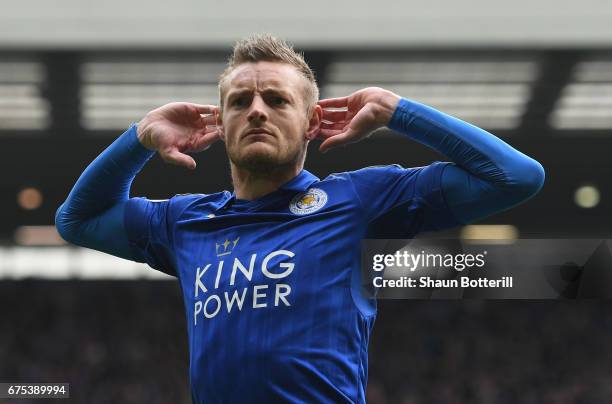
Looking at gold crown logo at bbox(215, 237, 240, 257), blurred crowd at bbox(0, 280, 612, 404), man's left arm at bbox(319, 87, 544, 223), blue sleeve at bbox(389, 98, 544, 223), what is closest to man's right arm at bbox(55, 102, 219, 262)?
gold crown logo at bbox(215, 237, 240, 257)

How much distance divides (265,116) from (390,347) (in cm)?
1418

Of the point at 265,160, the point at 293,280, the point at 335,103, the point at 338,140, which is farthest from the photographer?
the point at 335,103

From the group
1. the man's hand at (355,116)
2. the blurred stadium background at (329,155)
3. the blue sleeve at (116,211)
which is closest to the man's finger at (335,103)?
the man's hand at (355,116)

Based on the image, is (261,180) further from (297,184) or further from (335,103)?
(335,103)

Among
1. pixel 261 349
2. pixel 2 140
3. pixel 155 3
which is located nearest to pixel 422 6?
pixel 155 3

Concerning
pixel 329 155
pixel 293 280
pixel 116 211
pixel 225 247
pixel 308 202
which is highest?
pixel 329 155

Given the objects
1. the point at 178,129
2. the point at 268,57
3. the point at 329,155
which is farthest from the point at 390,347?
the point at 268,57

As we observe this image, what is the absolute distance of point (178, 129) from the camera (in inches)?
115

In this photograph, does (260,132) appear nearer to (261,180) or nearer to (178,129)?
(261,180)

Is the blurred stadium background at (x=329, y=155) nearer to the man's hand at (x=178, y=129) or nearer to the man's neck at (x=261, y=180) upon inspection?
the man's hand at (x=178, y=129)

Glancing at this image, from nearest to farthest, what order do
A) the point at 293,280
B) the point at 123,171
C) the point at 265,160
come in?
the point at 293,280 < the point at 265,160 < the point at 123,171

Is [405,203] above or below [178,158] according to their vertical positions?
below

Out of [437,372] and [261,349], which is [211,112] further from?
[437,372]

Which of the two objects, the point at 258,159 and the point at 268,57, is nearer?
the point at 258,159
